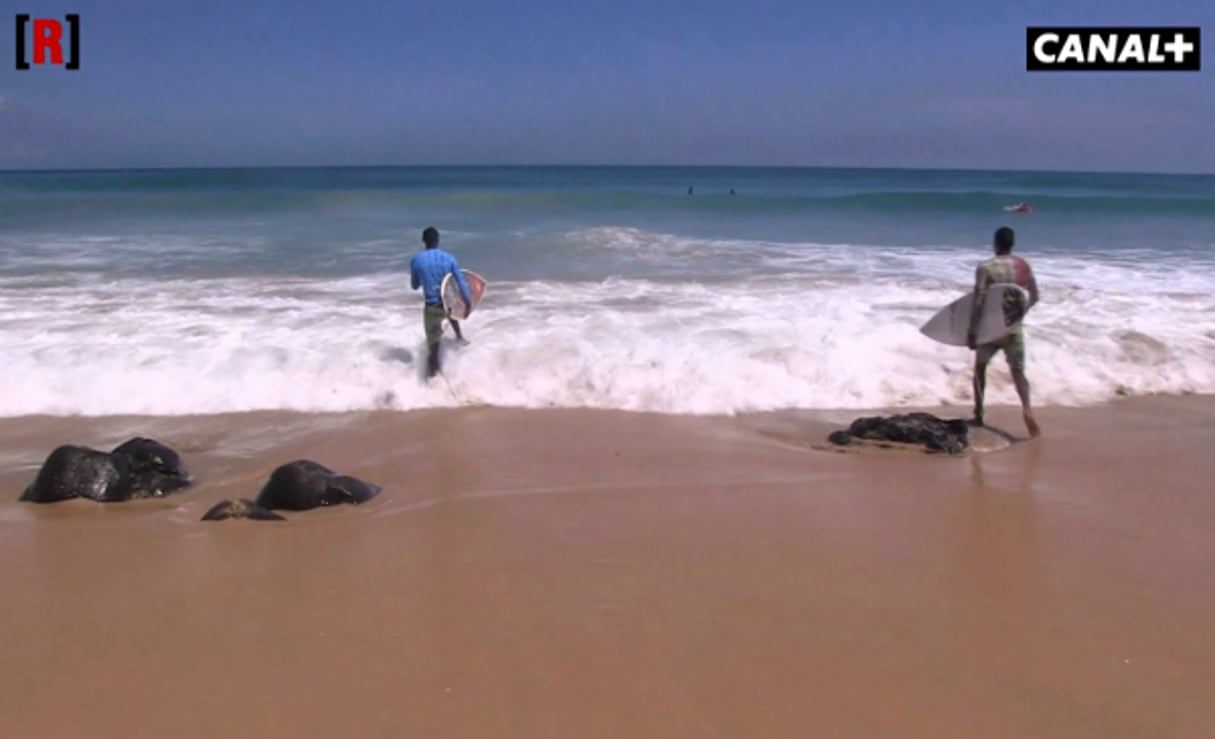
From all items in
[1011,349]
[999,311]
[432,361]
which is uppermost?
[999,311]

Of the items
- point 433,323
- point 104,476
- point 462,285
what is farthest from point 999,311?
point 104,476

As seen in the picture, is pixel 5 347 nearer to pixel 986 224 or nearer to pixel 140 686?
pixel 140 686

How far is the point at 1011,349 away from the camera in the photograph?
6945mm

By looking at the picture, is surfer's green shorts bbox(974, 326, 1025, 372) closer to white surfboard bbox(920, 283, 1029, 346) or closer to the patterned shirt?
white surfboard bbox(920, 283, 1029, 346)

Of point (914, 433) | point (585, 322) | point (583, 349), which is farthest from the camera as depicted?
point (585, 322)

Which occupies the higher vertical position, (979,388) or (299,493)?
(979,388)

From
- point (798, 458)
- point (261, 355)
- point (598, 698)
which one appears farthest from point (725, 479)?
point (261, 355)

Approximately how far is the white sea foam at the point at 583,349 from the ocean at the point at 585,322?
3 centimetres

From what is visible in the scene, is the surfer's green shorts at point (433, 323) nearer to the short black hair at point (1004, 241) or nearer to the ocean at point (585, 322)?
the ocean at point (585, 322)

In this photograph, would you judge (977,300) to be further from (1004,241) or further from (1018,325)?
(1004,241)

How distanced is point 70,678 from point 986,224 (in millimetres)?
25874

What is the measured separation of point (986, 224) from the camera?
85.5ft

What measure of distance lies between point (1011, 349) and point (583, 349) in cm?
354

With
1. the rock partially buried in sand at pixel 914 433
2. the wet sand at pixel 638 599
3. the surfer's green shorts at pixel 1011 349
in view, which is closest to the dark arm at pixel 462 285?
the wet sand at pixel 638 599
